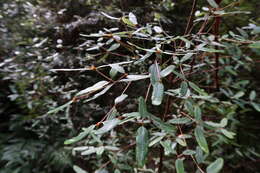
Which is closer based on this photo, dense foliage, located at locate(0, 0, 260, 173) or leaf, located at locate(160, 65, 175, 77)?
leaf, located at locate(160, 65, 175, 77)

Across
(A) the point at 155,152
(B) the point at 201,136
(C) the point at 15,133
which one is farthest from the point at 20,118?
(B) the point at 201,136

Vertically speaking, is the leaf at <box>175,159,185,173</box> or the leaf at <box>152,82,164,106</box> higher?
the leaf at <box>152,82,164,106</box>

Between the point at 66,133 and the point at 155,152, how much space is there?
0.73 m

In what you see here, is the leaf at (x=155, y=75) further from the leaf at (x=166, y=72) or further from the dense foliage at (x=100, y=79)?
the dense foliage at (x=100, y=79)

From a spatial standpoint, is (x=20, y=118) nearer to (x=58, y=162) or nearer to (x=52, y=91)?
(x=58, y=162)

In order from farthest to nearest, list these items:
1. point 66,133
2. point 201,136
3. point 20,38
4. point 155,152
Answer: point 66,133
point 20,38
point 155,152
point 201,136

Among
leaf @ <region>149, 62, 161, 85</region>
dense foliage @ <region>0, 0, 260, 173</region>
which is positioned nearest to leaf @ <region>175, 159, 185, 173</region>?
leaf @ <region>149, 62, 161, 85</region>

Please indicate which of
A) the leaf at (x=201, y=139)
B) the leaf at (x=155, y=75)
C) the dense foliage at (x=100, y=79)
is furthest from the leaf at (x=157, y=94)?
the dense foliage at (x=100, y=79)

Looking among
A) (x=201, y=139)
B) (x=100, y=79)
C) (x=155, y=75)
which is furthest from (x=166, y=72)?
(x=100, y=79)

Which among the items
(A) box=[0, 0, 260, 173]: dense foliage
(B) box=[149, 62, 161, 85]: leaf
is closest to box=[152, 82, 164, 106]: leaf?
(B) box=[149, 62, 161, 85]: leaf

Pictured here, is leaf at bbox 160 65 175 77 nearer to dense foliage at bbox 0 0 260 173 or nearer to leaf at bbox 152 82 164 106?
leaf at bbox 152 82 164 106

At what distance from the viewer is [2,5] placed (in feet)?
4.16

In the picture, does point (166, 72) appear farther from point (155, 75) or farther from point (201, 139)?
point (201, 139)

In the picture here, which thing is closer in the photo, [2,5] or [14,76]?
[14,76]
